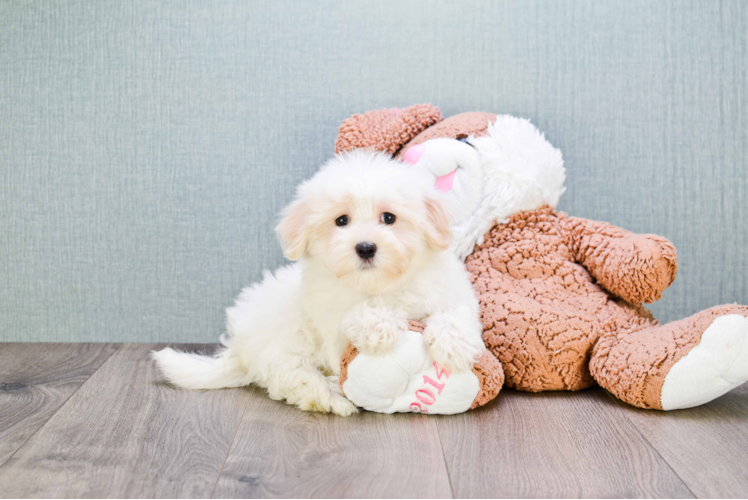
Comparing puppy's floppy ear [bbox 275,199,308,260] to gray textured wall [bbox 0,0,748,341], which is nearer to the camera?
puppy's floppy ear [bbox 275,199,308,260]

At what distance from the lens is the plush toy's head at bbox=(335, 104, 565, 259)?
155 cm

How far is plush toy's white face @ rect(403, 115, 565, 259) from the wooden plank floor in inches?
17.3

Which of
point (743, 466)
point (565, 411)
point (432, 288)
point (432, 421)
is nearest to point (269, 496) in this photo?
point (432, 421)

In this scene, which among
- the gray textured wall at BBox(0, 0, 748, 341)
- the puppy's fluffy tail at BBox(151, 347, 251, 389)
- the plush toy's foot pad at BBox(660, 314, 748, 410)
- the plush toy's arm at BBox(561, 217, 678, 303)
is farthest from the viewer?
the gray textured wall at BBox(0, 0, 748, 341)

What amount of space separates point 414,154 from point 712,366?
813 millimetres

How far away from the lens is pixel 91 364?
68.0 inches

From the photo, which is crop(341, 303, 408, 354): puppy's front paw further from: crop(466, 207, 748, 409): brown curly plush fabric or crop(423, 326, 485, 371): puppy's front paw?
crop(466, 207, 748, 409): brown curly plush fabric

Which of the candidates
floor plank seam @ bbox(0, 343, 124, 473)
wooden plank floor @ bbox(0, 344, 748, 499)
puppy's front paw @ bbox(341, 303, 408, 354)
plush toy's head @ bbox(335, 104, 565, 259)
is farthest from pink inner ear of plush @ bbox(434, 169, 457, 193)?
floor plank seam @ bbox(0, 343, 124, 473)

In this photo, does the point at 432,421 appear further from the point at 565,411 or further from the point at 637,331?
the point at 637,331

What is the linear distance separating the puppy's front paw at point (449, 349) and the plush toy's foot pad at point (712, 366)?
1.36 feet

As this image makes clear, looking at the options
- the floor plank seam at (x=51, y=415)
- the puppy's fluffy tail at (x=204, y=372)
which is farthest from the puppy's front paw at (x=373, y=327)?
the floor plank seam at (x=51, y=415)

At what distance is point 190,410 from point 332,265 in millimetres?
477

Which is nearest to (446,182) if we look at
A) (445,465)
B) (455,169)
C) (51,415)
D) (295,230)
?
(455,169)

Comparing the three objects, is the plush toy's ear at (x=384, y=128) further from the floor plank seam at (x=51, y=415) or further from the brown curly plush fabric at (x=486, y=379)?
the floor plank seam at (x=51, y=415)
